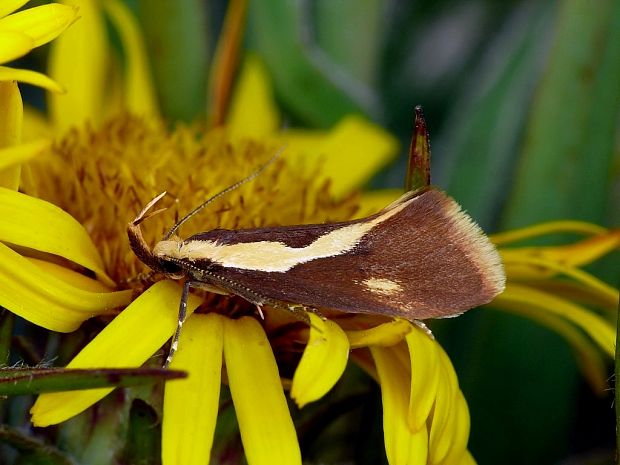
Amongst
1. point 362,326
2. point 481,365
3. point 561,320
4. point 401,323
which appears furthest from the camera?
point 481,365

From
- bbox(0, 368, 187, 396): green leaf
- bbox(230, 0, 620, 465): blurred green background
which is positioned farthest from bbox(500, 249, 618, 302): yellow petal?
bbox(0, 368, 187, 396): green leaf

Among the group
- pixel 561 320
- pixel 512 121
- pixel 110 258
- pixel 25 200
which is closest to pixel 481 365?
pixel 561 320

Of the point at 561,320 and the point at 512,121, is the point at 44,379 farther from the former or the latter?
the point at 512,121

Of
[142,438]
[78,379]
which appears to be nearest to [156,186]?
[142,438]

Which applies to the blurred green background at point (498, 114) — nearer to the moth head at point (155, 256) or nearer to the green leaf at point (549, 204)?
the green leaf at point (549, 204)

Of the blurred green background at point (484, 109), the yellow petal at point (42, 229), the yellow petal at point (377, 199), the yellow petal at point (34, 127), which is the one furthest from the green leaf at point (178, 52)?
the yellow petal at point (42, 229)

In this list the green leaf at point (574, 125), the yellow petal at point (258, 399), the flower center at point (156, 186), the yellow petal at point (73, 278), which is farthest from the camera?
the green leaf at point (574, 125)

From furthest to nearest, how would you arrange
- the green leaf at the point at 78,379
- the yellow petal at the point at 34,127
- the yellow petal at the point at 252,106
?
1. the yellow petal at the point at 252,106
2. the yellow petal at the point at 34,127
3. the green leaf at the point at 78,379
